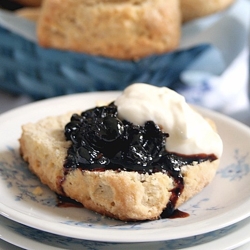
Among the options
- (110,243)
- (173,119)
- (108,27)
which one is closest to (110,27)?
(108,27)

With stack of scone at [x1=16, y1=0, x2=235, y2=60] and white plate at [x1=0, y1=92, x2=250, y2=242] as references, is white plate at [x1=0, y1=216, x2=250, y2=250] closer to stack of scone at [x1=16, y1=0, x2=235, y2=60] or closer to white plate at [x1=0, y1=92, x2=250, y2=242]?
white plate at [x1=0, y1=92, x2=250, y2=242]

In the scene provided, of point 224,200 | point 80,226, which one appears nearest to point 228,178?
point 224,200

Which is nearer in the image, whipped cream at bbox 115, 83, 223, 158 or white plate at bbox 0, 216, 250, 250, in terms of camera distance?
white plate at bbox 0, 216, 250, 250

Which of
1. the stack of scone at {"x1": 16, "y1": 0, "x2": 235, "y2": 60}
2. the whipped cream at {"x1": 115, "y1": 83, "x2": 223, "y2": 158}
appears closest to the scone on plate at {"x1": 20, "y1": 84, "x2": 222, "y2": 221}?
the whipped cream at {"x1": 115, "y1": 83, "x2": 223, "y2": 158}

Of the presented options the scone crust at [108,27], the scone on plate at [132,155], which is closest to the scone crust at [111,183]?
the scone on plate at [132,155]

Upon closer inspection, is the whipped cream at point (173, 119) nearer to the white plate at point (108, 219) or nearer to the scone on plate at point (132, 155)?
the scone on plate at point (132, 155)

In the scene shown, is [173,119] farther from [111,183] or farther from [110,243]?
[110,243]
